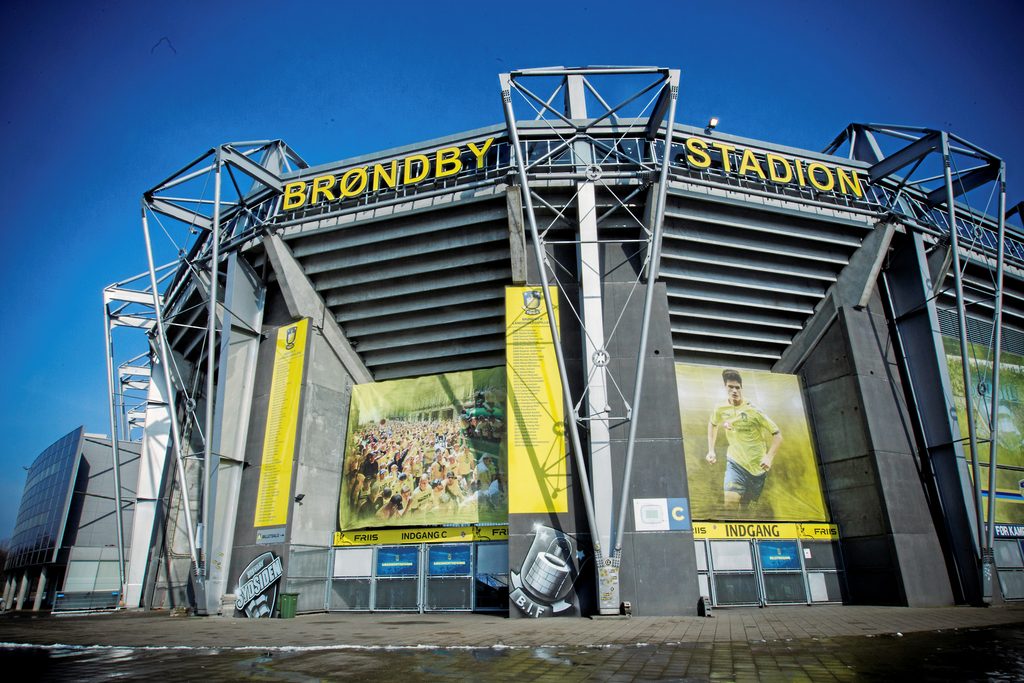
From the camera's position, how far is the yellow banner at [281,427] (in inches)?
888

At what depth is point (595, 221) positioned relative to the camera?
21.5 m

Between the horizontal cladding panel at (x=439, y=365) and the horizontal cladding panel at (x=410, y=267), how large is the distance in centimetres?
408

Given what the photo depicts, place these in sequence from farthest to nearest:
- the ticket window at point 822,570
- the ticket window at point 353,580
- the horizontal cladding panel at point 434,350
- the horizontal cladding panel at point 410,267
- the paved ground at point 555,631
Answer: the horizontal cladding panel at point 434,350
the horizontal cladding panel at point 410,267
the ticket window at point 353,580
the ticket window at point 822,570
the paved ground at point 555,631

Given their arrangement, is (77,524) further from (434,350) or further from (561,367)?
(561,367)

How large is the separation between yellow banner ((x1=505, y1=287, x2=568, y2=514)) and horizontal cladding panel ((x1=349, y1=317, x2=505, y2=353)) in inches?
126

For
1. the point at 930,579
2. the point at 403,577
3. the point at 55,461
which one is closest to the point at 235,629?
the point at 403,577

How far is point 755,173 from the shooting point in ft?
76.4

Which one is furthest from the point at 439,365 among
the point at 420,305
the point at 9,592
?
the point at 9,592

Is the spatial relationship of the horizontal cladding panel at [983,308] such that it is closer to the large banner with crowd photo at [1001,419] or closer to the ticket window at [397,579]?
the large banner with crowd photo at [1001,419]

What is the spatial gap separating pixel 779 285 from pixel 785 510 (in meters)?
9.48

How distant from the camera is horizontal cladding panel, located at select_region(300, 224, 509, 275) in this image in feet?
75.3

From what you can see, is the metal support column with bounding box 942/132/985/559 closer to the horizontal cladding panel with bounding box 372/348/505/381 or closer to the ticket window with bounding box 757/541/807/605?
the ticket window with bounding box 757/541/807/605

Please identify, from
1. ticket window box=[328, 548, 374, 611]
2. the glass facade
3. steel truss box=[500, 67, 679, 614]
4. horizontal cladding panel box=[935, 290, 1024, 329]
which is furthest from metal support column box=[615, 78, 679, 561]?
the glass facade

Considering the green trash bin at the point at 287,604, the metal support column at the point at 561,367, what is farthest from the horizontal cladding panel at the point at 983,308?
the green trash bin at the point at 287,604
